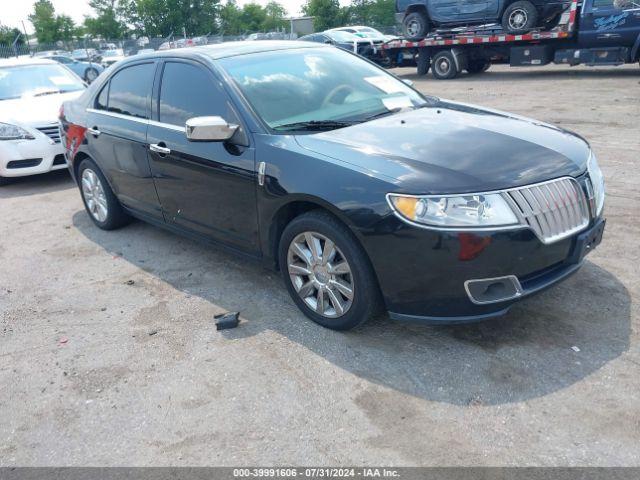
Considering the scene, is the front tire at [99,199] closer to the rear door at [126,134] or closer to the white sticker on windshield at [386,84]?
the rear door at [126,134]

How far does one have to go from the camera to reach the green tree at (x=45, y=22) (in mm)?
76375

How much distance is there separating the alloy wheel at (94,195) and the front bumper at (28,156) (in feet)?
6.98

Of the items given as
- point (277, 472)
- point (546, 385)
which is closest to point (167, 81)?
point (277, 472)

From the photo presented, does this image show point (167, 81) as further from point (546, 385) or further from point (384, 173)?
point (546, 385)

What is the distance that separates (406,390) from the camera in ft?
10.0

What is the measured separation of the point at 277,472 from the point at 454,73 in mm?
16955

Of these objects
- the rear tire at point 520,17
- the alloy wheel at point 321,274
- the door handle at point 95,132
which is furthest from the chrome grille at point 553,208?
the rear tire at point 520,17

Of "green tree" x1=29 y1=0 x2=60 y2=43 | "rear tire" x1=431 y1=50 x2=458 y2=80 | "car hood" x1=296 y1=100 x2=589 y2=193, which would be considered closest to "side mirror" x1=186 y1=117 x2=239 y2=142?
"car hood" x1=296 y1=100 x2=589 y2=193

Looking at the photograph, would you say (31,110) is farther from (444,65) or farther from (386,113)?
(444,65)

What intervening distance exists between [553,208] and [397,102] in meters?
1.64

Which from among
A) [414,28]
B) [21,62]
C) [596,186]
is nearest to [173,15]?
[414,28]

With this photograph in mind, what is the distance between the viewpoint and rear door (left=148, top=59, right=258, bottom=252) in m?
3.90

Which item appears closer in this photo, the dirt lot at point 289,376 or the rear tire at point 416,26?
the dirt lot at point 289,376

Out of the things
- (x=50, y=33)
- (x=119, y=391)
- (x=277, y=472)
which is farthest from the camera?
(x=50, y=33)
